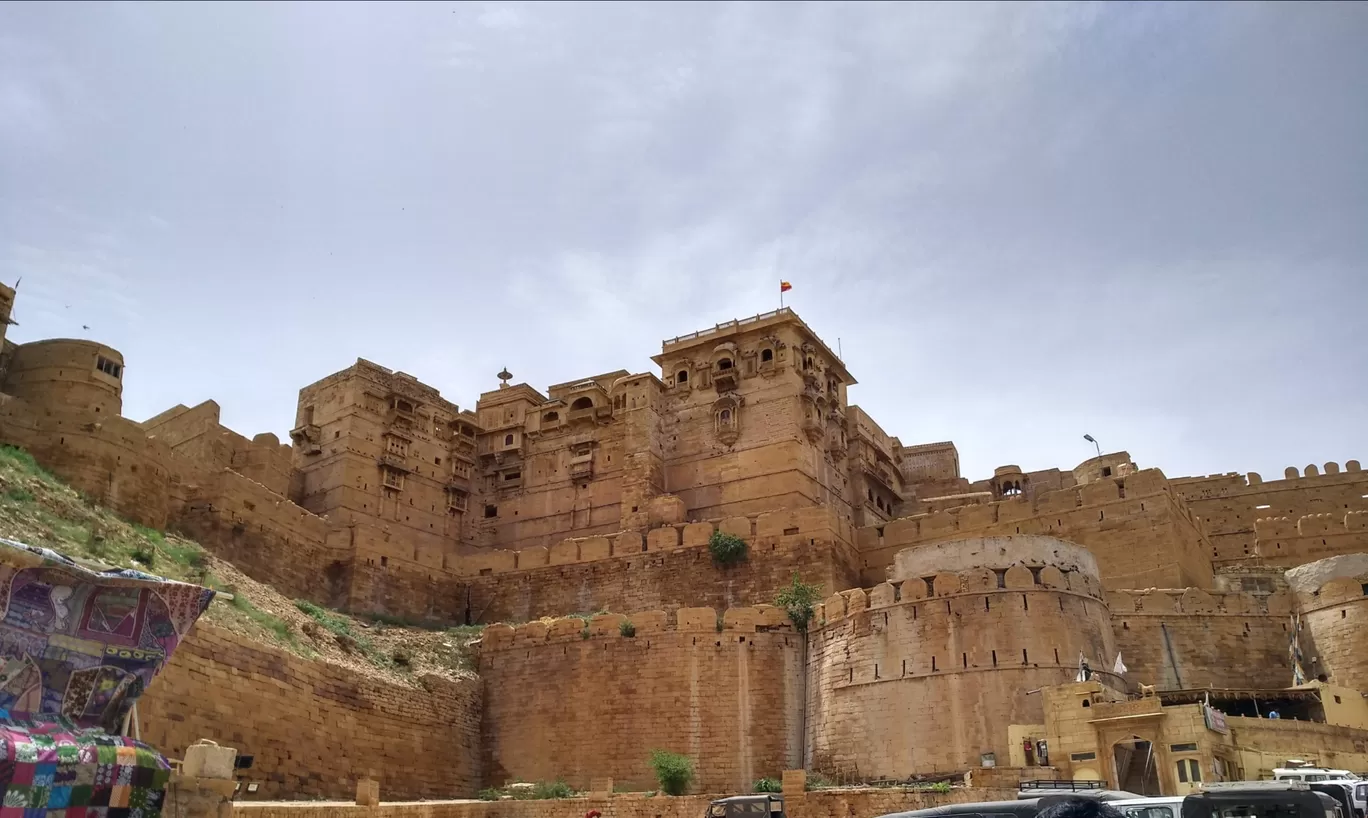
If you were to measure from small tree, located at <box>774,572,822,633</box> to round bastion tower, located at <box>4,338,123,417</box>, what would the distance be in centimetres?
1666

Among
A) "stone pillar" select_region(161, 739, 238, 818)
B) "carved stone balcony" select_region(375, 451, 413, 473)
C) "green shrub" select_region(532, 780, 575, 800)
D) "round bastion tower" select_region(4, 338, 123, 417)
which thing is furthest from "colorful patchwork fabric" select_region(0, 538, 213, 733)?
"carved stone balcony" select_region(375, 451, 413, 473)

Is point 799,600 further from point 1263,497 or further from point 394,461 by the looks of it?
point 1263,497

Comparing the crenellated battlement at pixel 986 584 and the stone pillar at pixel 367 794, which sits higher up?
the crenellated battlement at pixel 986 584

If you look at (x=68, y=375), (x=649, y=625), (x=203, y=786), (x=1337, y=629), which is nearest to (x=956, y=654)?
(x=649, y=625)

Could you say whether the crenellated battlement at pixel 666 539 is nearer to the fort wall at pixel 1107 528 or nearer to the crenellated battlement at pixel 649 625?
the fort wall at pixel 1107 528

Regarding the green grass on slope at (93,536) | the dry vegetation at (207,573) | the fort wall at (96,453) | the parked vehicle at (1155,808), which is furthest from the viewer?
the fort wall at (96,453)

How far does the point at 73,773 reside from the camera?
30.5 feet

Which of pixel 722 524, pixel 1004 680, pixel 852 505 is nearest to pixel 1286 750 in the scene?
pixel 1004 680

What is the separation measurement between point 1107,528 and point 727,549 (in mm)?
10437

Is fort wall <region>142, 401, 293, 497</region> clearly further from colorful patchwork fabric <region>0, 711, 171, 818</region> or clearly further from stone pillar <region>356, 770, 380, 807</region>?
colorful patchwork fabric <region>0, 711, 171, 818</region>

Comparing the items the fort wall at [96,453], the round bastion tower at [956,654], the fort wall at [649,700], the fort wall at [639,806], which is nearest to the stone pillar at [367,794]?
the fort wall at [639,806]

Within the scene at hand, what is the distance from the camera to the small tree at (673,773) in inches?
898

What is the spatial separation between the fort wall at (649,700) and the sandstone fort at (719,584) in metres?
0.07

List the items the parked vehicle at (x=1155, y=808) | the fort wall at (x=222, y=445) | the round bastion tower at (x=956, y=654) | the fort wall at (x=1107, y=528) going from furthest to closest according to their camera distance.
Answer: the fort wall at (x=222, y=445) → the fort wall at (x=1107, y=528) → the round bastion tower at (x=956, y=654) → the parked vehicle at (x=1155, y=808)
